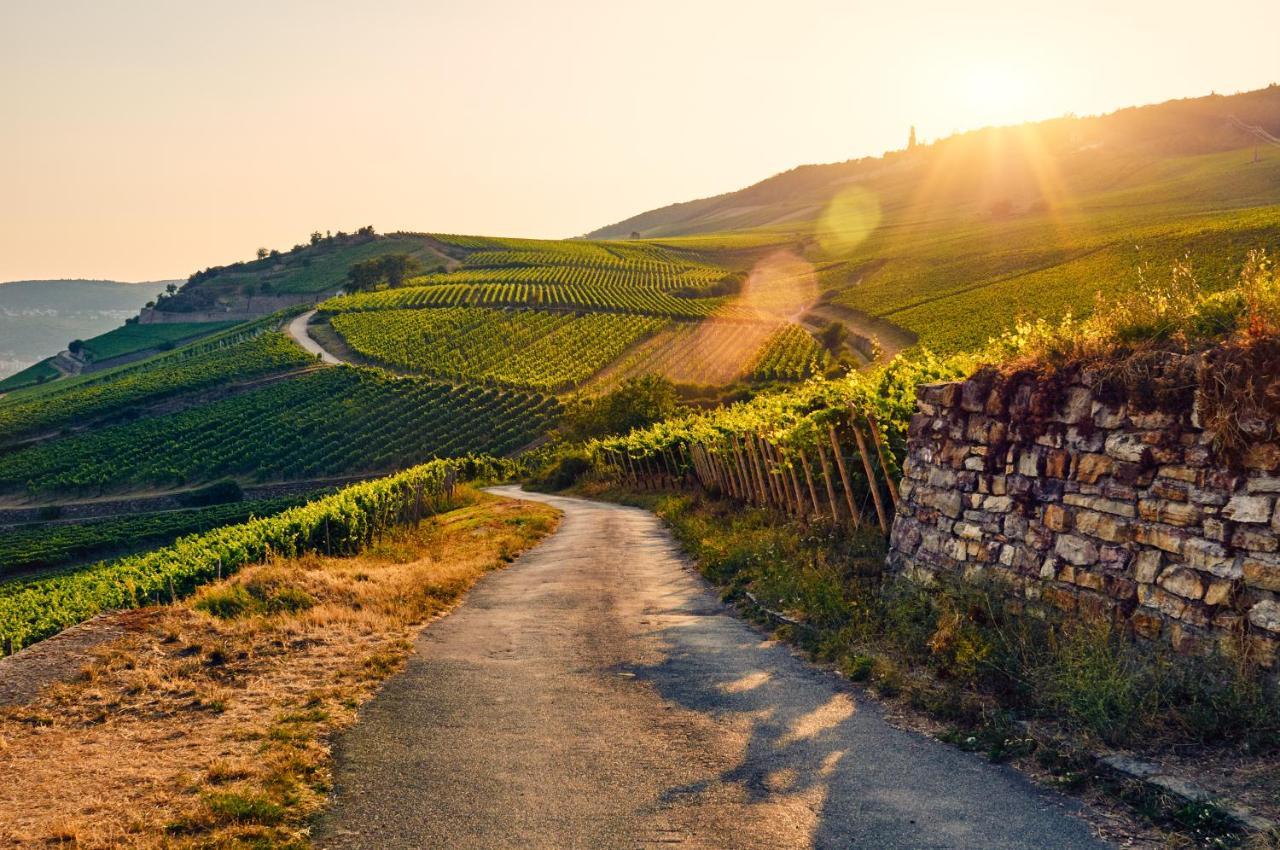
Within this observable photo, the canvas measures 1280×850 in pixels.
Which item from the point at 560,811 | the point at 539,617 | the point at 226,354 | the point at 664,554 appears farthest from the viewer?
the point at 226,354

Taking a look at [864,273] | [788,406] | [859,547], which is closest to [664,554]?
[788,406]

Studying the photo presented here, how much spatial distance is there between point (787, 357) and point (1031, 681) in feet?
242

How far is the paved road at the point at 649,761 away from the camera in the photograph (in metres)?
6.12

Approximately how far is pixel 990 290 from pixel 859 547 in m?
69.6

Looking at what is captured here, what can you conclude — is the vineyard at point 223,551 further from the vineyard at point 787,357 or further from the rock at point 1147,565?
the vineyard at point 787,357

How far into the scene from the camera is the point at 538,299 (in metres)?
121

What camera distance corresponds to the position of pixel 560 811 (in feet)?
21.4

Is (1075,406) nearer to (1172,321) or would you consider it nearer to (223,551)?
(1172,321)

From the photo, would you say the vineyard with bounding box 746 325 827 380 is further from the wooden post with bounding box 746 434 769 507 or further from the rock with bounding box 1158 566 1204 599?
the rock with bounding box 1158 566 1204 599

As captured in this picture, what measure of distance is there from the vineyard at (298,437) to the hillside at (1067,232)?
38667 mm

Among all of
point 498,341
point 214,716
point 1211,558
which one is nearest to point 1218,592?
point 1211,558

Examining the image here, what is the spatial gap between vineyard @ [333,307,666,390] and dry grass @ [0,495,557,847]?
2764 inches

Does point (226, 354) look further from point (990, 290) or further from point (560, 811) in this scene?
point (560, 811)

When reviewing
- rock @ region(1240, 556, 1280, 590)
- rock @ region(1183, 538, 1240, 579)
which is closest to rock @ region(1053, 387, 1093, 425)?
rock @ region(1183, 538, 1240, 579)
